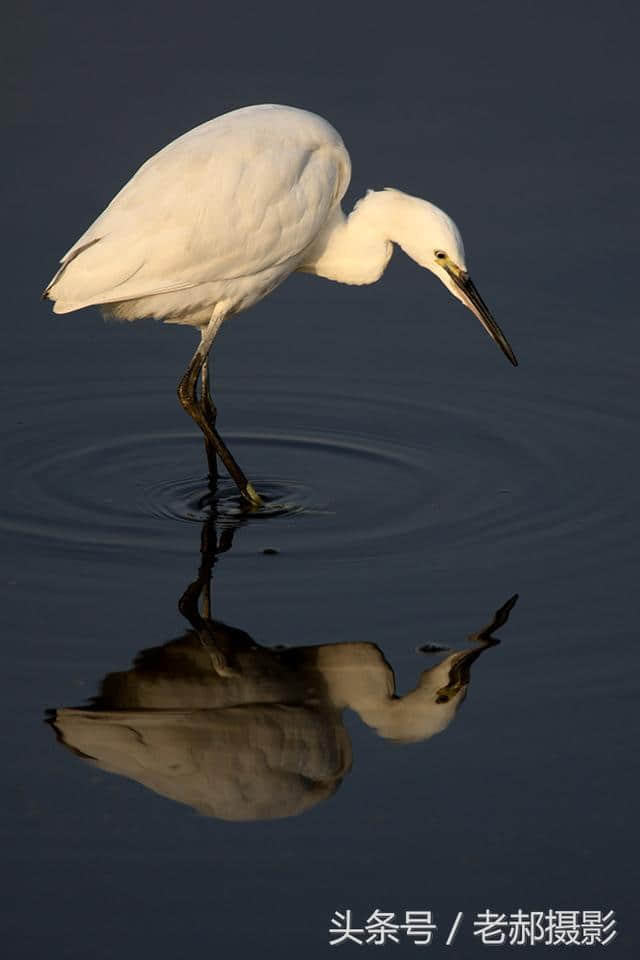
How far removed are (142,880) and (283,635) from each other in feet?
5.47

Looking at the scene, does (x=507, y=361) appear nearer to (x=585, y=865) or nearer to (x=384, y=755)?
(x=384, y=755)

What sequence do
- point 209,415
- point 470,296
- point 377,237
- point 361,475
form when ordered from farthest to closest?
point 377,237, point 209,415, point 470,296, point 361,475

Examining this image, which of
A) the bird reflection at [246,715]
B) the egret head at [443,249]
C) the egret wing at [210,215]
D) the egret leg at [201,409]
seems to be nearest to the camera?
the bird reflection at [246,715]

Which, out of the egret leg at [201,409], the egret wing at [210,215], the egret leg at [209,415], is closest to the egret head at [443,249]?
the egret wing at [210,215]

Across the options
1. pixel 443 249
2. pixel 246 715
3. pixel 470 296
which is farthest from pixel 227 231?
pixel 246 715

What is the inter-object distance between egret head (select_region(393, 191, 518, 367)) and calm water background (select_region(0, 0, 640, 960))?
64 cm

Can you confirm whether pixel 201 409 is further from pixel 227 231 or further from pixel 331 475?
pixel 227 231

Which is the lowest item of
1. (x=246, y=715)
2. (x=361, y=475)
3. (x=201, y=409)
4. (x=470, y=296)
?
(x=246, y=715)

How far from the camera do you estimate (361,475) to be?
880 centimetres

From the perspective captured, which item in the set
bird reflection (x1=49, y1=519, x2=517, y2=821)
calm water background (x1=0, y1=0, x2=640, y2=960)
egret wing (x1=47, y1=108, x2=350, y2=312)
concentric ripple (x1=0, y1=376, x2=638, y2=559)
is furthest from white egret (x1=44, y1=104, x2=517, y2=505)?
bird reflection (x1=49, y1=519, x2=517, y2=821)

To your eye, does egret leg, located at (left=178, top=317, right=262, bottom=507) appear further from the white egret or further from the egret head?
the egret head

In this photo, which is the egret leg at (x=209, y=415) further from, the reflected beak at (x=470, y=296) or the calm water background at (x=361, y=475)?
the reflected beak at (x=470, y=296)

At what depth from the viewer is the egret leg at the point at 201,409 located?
340 inches

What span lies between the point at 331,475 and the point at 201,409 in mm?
713
